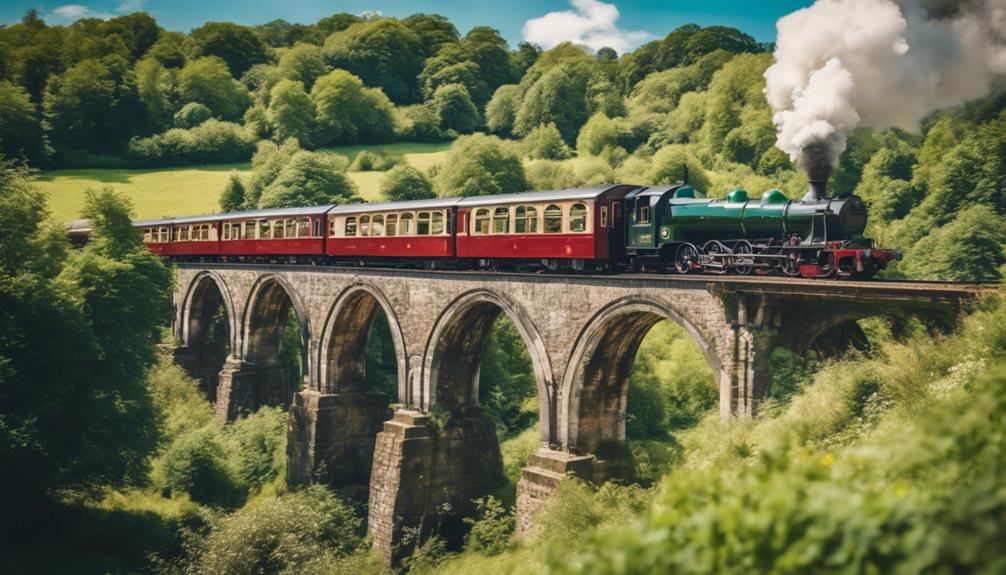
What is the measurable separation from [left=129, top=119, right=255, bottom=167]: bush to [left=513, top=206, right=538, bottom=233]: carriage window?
61103 mm

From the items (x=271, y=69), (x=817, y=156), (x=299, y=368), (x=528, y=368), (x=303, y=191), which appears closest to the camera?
(x=817, y=156)

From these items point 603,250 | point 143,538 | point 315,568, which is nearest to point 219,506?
point 143,538

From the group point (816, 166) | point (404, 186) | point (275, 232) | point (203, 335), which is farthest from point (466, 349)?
point (404, 186)

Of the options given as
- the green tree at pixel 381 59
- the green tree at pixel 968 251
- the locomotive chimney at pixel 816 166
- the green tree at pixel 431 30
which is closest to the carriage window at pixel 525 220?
the locomotive chimney at pixel 816 166

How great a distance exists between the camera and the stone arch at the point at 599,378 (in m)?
20.1

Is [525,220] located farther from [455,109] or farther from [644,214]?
[455,109]

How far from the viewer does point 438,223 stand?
25812 mm

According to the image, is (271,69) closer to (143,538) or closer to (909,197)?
(909,197)

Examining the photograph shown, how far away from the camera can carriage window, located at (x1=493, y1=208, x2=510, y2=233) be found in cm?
2338

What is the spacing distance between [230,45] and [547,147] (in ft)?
175

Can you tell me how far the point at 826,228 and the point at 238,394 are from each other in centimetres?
2683

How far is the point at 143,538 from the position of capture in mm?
26016

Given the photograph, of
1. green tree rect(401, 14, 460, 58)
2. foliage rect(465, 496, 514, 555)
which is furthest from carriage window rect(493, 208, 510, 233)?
green tree rect(401, 14, 460, 58)

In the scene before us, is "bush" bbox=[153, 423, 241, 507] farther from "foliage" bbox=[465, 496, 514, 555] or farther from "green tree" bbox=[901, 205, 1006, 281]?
"green tree" bbox=[901, 205, 1006, 281]
